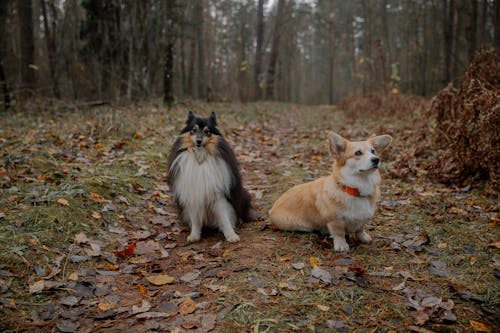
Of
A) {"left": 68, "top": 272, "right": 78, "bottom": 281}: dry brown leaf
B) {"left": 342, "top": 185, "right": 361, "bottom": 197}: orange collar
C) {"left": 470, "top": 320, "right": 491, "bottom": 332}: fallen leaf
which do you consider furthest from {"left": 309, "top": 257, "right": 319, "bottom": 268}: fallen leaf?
{"left": 68, "top": 272, "right": 78, "bottom": 281}: dry brown leaf

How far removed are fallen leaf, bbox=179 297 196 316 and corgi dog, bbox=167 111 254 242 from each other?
128cm

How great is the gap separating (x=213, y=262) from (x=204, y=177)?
0.99 m

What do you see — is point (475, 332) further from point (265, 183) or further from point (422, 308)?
point (265, 183)

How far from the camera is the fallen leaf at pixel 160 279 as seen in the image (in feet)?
10.6

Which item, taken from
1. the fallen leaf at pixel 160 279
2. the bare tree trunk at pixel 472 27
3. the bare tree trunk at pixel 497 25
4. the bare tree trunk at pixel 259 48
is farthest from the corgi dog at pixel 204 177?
the bare tree trunk at pixel 259 48

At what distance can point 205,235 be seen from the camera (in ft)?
14.6

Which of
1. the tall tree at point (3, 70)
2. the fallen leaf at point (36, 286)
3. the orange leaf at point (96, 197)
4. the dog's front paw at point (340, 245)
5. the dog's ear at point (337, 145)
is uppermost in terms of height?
the tall tree at point (3, 70)

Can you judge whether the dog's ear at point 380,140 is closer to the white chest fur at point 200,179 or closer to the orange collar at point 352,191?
the orange collar at point 352,191

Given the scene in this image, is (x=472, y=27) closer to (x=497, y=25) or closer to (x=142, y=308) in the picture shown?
(x=497, y=25)

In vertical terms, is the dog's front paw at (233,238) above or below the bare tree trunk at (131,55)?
below

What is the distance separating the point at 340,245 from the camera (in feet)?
12.1

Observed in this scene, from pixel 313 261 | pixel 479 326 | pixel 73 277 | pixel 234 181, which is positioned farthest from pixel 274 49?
pixel 479 326

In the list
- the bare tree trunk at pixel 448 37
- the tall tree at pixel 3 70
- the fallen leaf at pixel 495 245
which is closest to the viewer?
the fallen leaf at pixel 495 245

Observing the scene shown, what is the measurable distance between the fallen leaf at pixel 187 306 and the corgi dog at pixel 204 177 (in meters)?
1.28
